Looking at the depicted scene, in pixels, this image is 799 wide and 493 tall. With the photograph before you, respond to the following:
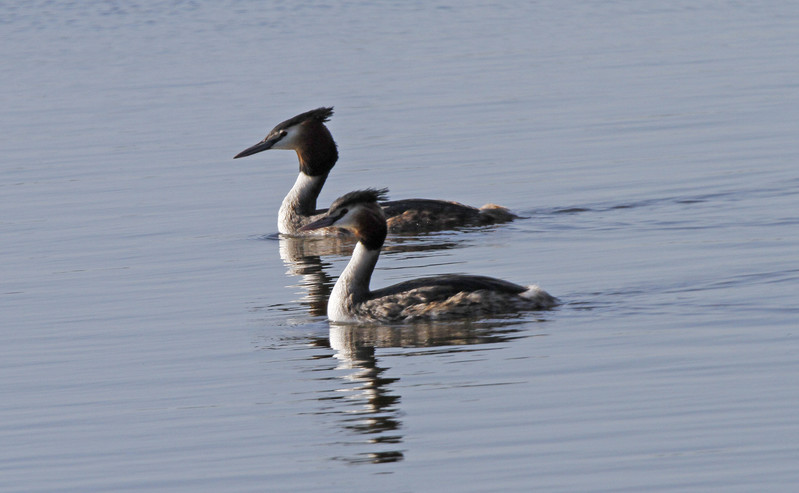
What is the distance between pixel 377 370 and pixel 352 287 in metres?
1.89

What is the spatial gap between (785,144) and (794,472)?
12389 millimetres

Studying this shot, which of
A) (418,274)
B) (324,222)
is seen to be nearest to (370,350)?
(324,222)

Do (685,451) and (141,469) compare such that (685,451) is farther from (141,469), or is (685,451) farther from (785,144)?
(785,144)

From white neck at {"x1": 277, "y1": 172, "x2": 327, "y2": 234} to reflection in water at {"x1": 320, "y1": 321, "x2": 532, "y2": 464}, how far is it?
207 inches

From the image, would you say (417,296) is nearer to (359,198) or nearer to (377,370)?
(359,198)

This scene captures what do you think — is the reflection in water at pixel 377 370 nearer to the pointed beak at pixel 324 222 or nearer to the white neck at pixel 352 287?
the white neck at pixel 352 287

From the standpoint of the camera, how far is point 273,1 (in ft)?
149

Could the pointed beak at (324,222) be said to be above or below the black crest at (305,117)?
below

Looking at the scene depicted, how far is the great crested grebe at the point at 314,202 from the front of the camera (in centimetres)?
1639

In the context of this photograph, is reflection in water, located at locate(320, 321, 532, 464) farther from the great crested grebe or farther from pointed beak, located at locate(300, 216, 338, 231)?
the great crested grebe

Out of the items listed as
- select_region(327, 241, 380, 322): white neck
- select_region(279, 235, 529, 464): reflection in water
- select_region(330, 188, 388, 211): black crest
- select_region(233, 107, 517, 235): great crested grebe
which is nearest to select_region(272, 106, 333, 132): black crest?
select_region(233, 107, 517, 235): great crested grebe

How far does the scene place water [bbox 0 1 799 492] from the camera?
27.5 feet

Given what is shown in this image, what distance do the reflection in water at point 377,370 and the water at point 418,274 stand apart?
0.11 feet

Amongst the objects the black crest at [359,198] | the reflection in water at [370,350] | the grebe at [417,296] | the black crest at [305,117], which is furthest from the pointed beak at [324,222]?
the black crest at [305,117]
